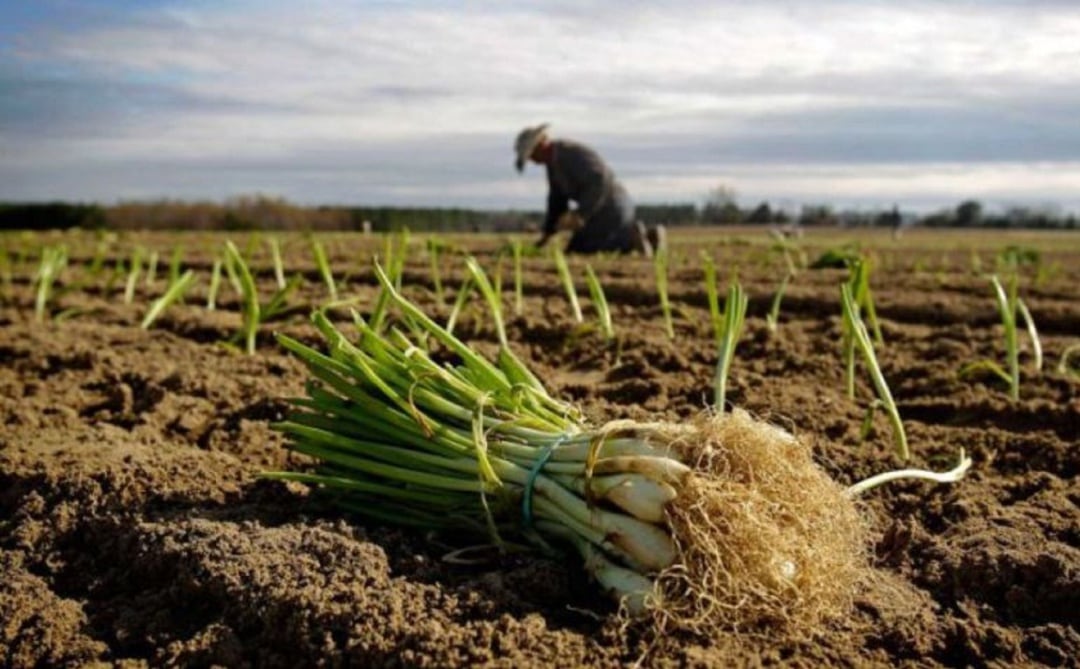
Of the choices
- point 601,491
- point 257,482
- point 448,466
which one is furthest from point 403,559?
point 257,482

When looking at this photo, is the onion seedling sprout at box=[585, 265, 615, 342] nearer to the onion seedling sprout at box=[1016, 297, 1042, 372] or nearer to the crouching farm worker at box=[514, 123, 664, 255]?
the onion seedling sprout at box=[1016, 297, 1042, 372]

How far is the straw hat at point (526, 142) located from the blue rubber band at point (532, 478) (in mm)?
9672

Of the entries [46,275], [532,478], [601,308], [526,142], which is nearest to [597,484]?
[532,478]

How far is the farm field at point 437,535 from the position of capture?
6.31 feet

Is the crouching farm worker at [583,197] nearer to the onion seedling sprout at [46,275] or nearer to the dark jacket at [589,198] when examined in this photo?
the dark jacket at [589,198]

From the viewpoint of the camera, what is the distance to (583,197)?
11875 mm

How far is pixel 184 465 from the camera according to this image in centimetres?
288

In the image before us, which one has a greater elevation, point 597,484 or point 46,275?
point 46,275

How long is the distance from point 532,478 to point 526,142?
32.2ft

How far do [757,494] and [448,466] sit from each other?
616mm

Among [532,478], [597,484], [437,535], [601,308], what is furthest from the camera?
[601,308]

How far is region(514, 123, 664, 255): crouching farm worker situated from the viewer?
1179cm

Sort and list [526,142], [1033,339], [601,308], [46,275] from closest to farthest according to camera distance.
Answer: [1033,339] → [601,308] → [46,275] → [526,142]

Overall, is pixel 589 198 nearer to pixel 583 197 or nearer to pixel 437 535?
pixel 583 197
